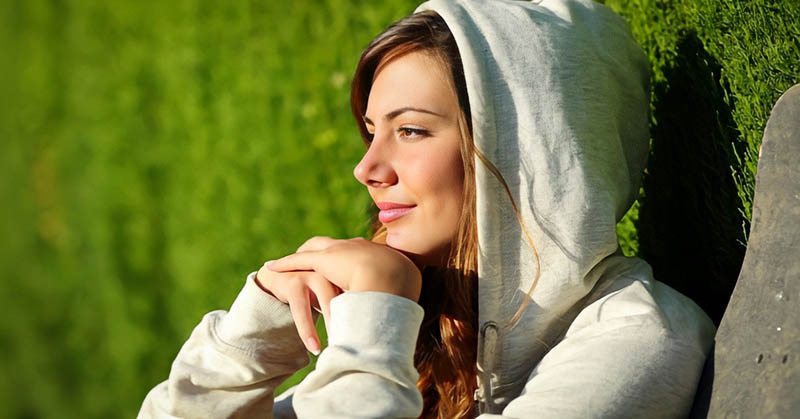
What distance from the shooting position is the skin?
2.33 m

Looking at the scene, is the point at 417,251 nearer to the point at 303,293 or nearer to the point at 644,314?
the point at 303,293

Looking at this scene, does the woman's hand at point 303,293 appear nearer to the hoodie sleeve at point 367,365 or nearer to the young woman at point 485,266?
the young woman at point 485,266

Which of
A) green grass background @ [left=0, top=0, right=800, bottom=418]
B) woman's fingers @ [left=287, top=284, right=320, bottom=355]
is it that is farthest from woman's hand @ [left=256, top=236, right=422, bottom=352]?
green grass background @ [left=0, top=0, right=800, bottom=418]

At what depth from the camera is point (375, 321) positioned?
2016mm

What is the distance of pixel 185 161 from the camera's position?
249 inches

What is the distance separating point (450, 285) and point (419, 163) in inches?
12.2

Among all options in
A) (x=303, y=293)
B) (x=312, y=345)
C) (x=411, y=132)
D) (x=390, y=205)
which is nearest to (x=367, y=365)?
(x=312, y=345)

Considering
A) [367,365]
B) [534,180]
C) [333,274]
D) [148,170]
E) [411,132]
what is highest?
[411,132]

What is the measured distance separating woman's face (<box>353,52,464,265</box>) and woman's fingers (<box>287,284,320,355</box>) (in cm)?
25

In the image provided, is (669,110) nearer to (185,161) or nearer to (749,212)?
(749,212)

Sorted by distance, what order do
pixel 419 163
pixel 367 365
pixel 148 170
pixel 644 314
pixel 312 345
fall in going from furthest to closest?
pixel 148 170
pixel 419 163
pixel 312 345
pixel 644 314
pixel 367 365

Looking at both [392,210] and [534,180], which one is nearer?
[534,180]

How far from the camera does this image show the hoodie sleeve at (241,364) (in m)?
2.39

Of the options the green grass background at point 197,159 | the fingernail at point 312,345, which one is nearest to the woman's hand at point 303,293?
the fingernail at point 312,345
